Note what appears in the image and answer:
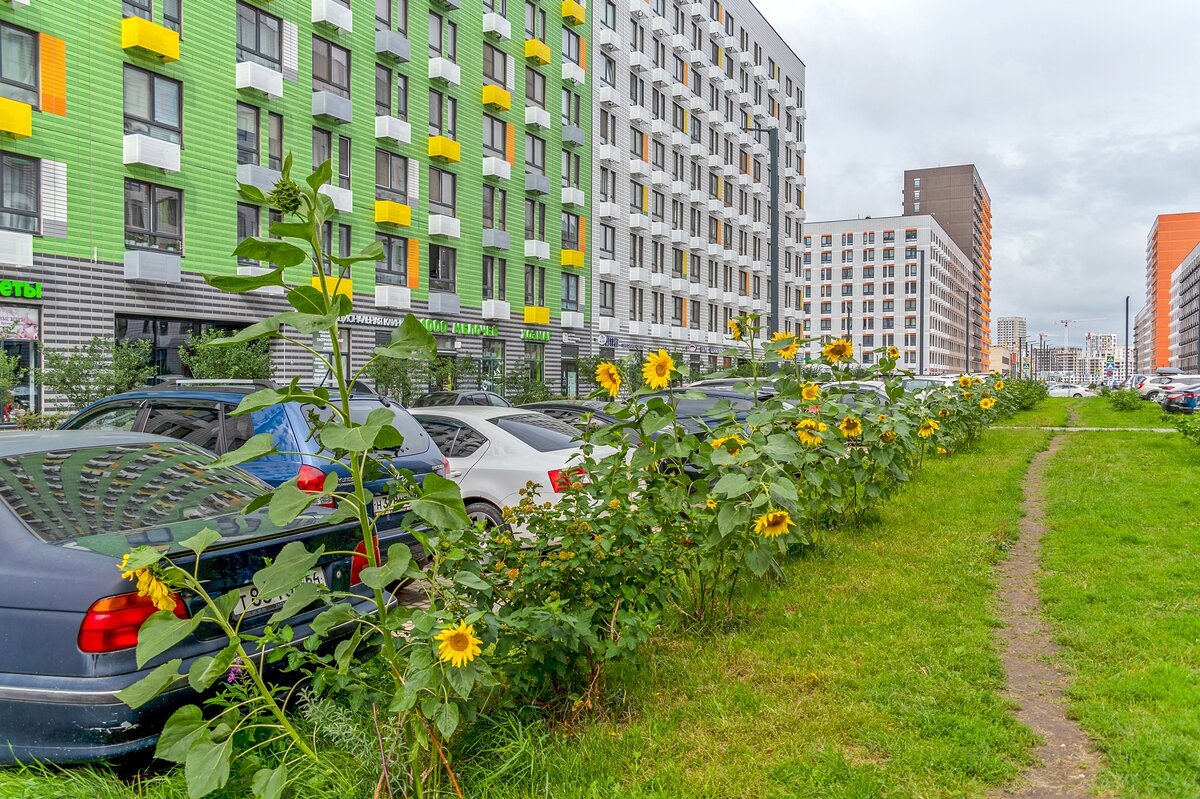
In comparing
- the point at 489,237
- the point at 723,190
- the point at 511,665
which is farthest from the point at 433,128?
the point at 511,665

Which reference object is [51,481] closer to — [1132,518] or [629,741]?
[629,741]

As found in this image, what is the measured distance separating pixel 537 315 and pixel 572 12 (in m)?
14.1

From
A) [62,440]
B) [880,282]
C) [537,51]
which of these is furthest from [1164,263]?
[62,440]

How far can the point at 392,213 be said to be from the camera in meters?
28.3

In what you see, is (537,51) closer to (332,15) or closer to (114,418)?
(332,15)

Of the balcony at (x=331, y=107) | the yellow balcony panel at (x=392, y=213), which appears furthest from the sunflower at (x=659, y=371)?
the yellow balcony panel at (x=392, y=213)

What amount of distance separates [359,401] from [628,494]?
3195 mm

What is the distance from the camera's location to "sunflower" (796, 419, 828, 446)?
5.81 m

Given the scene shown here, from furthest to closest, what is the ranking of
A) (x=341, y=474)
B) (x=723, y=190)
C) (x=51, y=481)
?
(x=723, y=190), (x=341, y=474), (x=51, y=481)

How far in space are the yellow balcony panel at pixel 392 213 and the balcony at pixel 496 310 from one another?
5.39 m

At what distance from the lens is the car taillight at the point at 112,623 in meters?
3.05

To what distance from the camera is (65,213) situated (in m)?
20.2

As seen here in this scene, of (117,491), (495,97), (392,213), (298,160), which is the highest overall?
(495,97)

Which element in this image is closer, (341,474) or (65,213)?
(341,474)
